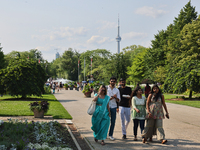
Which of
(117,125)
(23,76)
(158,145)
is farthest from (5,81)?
(158,145)

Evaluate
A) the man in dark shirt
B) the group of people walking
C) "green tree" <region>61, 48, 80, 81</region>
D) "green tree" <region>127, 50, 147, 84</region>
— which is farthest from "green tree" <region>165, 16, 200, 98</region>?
"green tree" <region>61, 48, 80, 81</region>

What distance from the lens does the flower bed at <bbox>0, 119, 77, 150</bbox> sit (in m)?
5.75

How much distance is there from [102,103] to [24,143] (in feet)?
7.72

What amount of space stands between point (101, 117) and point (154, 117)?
1.53 m

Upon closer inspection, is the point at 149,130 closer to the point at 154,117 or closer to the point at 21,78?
the point at 154,117

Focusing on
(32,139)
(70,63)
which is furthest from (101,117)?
(70,63)

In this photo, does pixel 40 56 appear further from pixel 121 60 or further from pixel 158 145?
pixel 158 145

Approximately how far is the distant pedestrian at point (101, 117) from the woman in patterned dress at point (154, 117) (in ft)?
3.81

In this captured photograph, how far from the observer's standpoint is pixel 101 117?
7.12 m

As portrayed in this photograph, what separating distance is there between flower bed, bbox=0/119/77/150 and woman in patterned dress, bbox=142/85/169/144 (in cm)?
217

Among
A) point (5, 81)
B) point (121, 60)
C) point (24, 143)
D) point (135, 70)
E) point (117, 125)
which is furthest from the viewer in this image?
point (121, 60)

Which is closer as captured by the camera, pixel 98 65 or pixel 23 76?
pixel 23 76

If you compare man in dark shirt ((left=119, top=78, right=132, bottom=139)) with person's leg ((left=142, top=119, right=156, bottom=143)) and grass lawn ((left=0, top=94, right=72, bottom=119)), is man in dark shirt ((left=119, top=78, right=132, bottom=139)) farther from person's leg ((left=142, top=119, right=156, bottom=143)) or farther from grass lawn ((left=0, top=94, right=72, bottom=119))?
grass lawn ((left=0, top=94, right=72, bottom=119))

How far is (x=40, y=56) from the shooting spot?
10294cm
